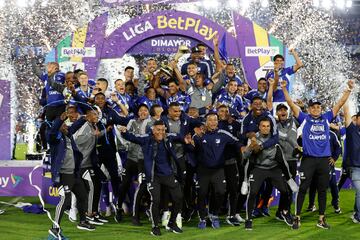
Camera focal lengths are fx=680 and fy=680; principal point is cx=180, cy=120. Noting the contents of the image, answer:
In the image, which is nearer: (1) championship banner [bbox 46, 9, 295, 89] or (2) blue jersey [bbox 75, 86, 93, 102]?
(2) blue jersey [bbox 75, 86, 93, 102]

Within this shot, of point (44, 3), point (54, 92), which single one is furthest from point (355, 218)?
point (44, 3)

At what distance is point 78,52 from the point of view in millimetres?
15734

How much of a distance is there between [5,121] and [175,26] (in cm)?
437

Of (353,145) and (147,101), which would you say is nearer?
(353,145)

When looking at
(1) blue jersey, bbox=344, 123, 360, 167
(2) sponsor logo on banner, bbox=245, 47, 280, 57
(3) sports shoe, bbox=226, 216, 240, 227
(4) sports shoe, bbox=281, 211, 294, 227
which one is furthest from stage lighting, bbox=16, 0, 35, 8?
(4) sports shoe, bbox=281, 211, 294, 227

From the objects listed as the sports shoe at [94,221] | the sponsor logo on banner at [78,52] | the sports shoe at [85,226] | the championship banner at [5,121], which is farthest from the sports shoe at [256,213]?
the sponsor logo on banner at [78,52]

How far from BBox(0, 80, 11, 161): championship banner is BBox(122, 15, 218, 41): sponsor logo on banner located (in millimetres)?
3223

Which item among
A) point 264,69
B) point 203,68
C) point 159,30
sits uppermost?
point 159,30

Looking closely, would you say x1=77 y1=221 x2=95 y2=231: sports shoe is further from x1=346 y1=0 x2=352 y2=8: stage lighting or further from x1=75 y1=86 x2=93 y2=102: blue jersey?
x1=346 y1=0 x2=352 y2=8: stage lighting

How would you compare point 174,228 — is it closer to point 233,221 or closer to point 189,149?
point 233,221

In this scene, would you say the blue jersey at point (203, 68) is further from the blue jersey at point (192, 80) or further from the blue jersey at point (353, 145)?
the blue jersey at point (353, 145)

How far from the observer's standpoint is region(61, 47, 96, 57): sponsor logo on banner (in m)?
15.7

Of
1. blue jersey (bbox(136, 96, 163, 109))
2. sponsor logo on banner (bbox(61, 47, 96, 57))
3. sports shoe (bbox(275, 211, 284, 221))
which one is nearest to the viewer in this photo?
sports shoe (bbox(275, 211, 284, 221))

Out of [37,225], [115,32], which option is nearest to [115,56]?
[115,32]
